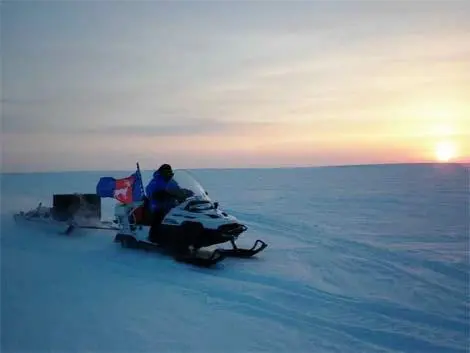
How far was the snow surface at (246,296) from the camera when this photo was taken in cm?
427

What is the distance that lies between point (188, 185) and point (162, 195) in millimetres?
489

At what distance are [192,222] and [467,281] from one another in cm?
388

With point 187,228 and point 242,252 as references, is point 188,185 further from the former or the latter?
point 242,252

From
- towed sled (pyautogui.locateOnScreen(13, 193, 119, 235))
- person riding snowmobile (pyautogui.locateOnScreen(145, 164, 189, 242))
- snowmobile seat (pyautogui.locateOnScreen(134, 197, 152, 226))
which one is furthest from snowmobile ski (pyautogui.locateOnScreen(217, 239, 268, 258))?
towed sled (pyautogui.locateOnScreen(13, 193, 119, 235))

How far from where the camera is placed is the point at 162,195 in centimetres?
771

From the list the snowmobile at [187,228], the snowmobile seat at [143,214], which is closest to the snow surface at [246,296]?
the snowmobile at [187,228]

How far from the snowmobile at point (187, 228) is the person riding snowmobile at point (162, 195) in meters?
0.02

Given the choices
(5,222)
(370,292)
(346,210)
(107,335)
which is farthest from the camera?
(346,210)

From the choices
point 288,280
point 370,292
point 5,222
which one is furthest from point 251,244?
point 5,222

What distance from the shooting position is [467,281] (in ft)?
20.1

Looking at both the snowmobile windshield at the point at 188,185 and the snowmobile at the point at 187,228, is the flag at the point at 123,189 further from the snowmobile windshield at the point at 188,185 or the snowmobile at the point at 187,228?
the snowmobile windshield at the point at 188,185

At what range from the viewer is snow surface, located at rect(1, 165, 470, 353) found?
14.0 feet

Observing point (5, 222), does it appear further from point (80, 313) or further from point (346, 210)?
point (346, 210)

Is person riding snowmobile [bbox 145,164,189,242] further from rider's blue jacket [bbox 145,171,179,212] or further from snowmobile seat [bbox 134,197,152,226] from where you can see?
snowmobile seat [bbox 134,197,152,226]
